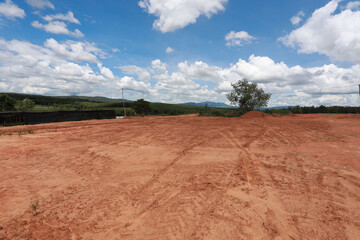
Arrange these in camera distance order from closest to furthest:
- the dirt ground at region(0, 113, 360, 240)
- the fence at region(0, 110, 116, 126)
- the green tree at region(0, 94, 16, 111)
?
the dirt ground at region(0, 113, 360, 240), the fence at region(0, 110, 116, 126), the green tree at region(0, 94, 16, 111)

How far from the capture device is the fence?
15695mm

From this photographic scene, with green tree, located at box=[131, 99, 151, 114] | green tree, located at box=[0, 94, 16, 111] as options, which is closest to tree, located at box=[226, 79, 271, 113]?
green tree, located at box=[131, 99, 151, 114]

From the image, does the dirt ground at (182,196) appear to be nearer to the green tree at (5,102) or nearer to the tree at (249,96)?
the tree at (249,96)

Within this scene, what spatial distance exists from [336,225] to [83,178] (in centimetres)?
498

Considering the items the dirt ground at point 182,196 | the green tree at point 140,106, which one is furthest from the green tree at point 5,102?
the dirt ground at point 182,196

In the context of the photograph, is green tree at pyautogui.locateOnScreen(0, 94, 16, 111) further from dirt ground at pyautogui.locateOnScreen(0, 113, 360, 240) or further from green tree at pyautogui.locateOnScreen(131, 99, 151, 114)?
dirt ground at pyautogui.locateOnScreen(0, 113, 360, 240)

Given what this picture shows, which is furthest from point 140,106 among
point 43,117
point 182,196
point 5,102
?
point 182,196

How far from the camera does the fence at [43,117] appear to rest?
1570 centimetres

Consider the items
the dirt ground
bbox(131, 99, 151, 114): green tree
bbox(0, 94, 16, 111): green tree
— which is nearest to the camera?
the dirt ground

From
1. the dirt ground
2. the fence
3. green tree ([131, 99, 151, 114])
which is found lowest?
the dirt ground

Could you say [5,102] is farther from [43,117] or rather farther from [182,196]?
[182,196]

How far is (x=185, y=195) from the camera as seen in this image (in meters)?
3.24

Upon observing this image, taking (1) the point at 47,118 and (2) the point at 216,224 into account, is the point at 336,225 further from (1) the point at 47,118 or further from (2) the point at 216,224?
(1) the point at 47,118

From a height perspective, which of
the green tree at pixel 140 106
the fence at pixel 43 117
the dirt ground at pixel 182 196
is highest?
the green tree at pixel 140 106
